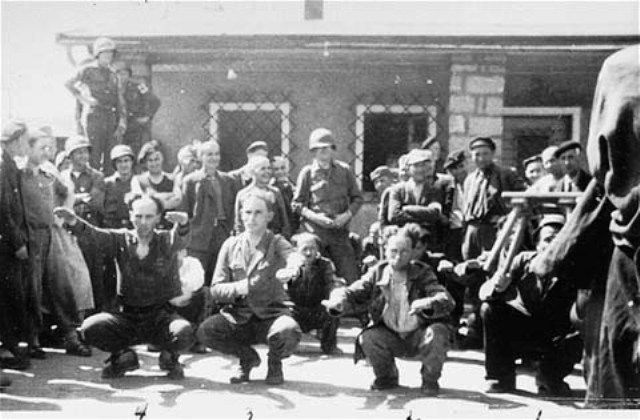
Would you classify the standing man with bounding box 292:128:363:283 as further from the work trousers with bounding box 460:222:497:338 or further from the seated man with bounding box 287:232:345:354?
the work trousers with bounding box 460:222:497:338

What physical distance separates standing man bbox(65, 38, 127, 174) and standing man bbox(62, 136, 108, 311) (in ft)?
3.14

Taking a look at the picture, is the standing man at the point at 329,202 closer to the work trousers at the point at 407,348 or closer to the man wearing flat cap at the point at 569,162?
the man wearing flat cap at the point at 569,162

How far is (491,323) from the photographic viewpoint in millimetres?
5430

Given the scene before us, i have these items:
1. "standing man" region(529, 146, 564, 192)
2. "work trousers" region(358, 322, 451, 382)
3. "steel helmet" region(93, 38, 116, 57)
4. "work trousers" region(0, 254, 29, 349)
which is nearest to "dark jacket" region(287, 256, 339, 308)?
"work trousers" region(358, 322, 451, 382)

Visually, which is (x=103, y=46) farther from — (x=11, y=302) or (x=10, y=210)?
(x=11, y=302)

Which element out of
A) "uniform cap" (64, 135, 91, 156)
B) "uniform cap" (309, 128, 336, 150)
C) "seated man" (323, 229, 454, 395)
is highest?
"uniform cap" (309, 128, 336, 150)

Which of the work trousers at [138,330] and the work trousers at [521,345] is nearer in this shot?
the work trousers at [521,345]

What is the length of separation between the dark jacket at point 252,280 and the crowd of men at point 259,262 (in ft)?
0.04

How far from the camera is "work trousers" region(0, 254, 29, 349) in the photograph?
234 inches

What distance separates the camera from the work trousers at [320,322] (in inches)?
257

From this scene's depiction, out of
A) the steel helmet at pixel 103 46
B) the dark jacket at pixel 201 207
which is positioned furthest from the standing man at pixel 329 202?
the steel helmet at pixel 103 46

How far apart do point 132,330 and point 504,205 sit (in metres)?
3.52

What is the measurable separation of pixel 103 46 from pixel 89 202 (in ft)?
6.92

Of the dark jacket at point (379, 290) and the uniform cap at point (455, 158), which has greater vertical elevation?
the uniform cap at point (455, 158)
